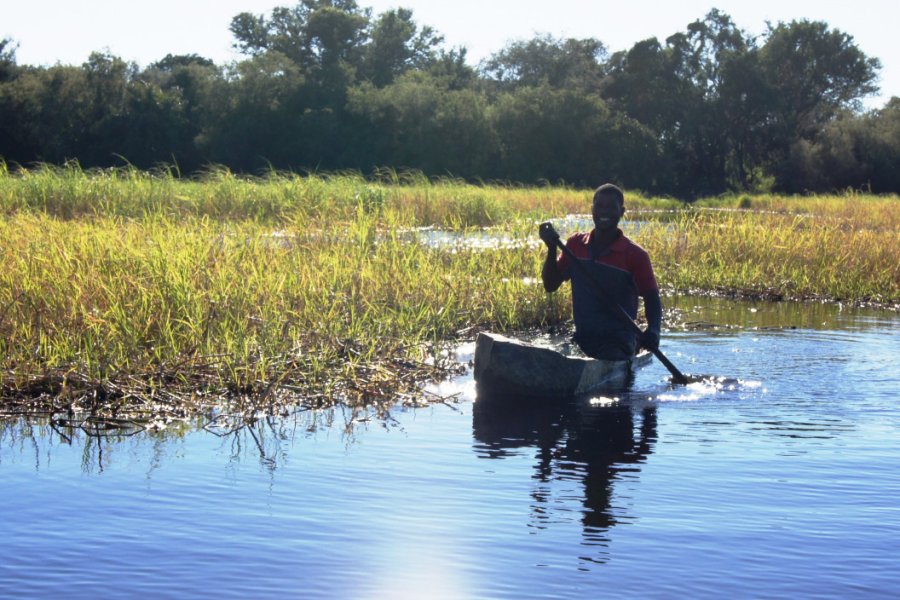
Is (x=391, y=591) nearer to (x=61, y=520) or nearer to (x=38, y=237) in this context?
(x=61, y=520)

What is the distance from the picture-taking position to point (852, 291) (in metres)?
12.9

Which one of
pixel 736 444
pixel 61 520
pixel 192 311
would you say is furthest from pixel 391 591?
pixel 192 311

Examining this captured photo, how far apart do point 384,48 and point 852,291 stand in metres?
43.2

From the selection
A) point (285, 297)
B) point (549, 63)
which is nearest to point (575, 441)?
point (285, 297)

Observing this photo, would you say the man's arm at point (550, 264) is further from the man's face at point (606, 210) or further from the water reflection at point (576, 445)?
the water reflection at point (576, 445)

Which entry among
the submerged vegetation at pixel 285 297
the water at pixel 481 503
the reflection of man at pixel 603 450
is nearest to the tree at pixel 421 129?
the submerged vegetation at pixel 285 297

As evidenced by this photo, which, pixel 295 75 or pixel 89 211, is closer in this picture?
pixel 89 211

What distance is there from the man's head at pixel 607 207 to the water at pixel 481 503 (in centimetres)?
116

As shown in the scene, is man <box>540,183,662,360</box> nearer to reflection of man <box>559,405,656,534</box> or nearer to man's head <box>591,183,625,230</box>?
man's head <box>591,183,625,230</box>

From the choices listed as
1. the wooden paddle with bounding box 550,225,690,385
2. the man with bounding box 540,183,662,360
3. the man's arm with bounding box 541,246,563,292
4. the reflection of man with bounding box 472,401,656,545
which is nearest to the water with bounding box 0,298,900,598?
the reflection of man with bounding box 472,401,656,545

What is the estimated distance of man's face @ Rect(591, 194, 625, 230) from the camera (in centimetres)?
697

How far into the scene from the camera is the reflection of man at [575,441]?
200 inches

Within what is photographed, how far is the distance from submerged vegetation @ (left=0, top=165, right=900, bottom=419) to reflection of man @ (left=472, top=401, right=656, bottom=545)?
30.2 inches

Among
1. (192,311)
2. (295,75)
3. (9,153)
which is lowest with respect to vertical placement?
(192,311)
